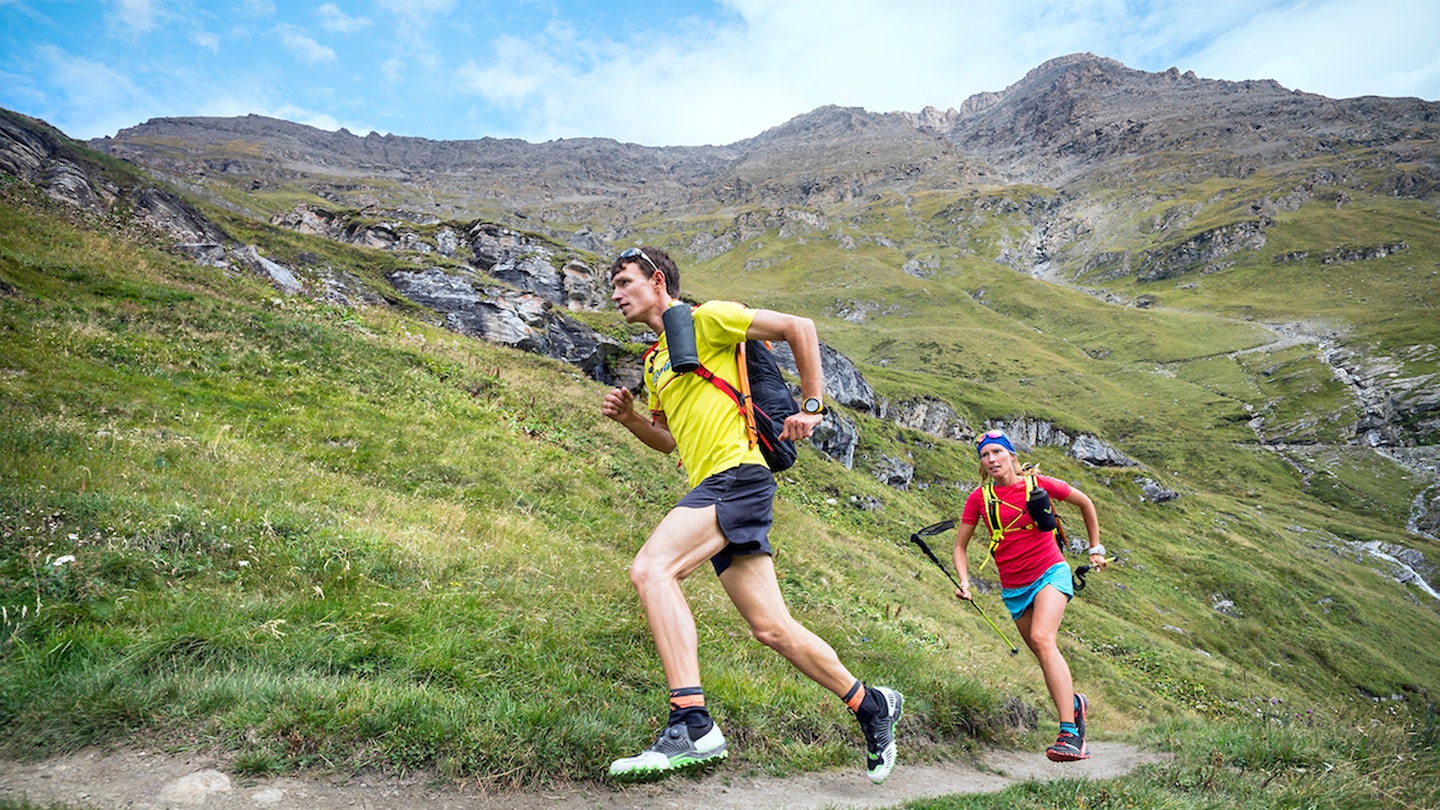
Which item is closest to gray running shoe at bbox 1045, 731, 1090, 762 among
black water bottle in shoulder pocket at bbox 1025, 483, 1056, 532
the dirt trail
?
the dirt trail

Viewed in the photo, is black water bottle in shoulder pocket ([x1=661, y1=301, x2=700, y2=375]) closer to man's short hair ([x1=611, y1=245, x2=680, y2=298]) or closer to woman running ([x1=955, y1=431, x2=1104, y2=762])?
man's short hair ([x1=611, y1=245, x2=680, y2=298])

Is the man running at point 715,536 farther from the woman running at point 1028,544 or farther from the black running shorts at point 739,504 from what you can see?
the woman running at point 1028,544

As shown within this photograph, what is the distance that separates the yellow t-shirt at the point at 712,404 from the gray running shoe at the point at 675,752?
1609mm

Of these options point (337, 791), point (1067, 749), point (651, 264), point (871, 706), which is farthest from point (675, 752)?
point (1067, 749)

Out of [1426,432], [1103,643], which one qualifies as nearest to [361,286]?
[1103,643]

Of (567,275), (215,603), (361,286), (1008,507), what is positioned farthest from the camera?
(567,275)

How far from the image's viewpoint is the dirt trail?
9.39 ft

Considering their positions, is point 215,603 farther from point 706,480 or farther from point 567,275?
point 567,275

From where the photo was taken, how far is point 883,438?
43.2 metres

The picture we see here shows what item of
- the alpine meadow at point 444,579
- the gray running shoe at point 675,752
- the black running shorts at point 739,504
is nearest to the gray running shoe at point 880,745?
the alpine meadow at point 444,579

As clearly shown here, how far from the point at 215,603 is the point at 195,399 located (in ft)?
26.9

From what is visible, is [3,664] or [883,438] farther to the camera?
[883,438]

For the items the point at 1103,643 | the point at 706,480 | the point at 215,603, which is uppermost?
the point at 706,480

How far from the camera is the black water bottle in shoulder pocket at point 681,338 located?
423 centimetres
